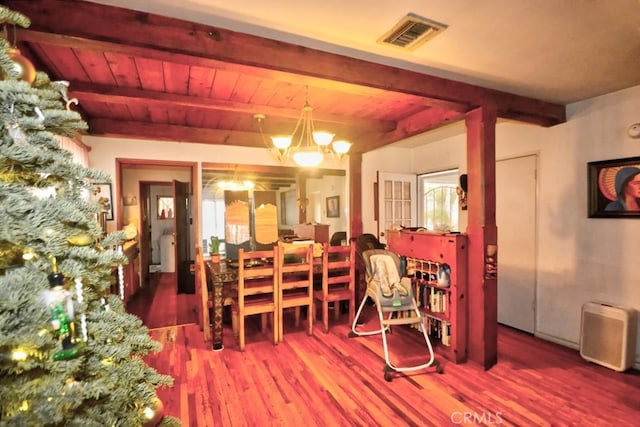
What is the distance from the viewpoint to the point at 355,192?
15.8ft

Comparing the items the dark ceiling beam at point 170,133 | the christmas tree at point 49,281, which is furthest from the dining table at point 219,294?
the christmas tree at point 49,281

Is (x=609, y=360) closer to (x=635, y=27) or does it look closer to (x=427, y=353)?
(x=427, y=353)

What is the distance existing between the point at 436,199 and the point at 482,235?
2.57 metres

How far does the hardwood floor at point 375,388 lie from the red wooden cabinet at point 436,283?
0.65 feet

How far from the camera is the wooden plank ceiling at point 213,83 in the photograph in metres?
1.65

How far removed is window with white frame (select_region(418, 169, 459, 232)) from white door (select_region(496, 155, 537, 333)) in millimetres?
1305

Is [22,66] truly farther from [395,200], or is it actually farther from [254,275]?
[395,200]

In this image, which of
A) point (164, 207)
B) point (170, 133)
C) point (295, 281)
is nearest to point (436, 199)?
point (295, 281)

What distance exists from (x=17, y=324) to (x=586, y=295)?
4.01 meters

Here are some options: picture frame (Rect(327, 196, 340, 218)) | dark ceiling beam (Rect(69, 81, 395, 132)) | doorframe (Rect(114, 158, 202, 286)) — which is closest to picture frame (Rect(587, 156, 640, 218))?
dark ceiling beam (Rect(69, 81, 395, 132))

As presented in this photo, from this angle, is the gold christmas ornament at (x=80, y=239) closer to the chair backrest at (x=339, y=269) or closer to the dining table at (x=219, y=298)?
the dining table at (x=219, y=298)

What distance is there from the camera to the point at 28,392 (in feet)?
2.86

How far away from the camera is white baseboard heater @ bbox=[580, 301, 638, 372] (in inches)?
104

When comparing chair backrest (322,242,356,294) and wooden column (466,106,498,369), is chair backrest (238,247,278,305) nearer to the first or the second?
chair backrest (322,242,356,294)
